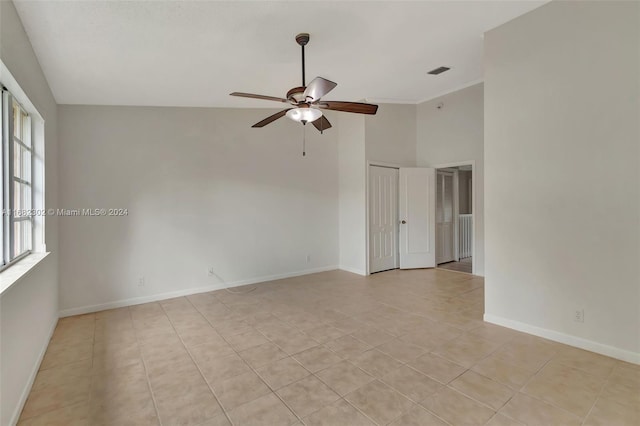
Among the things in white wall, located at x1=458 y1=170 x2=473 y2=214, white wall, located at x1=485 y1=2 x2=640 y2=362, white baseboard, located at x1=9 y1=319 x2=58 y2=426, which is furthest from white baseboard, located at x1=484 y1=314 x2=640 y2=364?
white wall, located at x1=458 y1=170 x2=473 y2=214

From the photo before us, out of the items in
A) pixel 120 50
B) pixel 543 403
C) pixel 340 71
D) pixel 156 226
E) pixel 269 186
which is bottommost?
pixel 543 403

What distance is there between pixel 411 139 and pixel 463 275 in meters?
2.87

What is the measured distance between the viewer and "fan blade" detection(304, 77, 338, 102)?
Result: 94.0 inches

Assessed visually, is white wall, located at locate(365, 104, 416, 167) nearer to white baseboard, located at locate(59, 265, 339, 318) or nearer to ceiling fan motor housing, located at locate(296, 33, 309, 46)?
white baseboard, located at locate(59, 265, 339, 318)

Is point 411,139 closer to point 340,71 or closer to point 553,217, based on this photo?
point 340,71

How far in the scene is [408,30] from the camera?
10.3ft

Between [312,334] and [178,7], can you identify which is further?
[312,334]

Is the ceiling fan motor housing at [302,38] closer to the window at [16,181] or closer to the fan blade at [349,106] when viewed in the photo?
the fan blade at [349,106]

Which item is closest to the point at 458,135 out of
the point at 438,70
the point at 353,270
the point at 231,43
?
the point at 438,70

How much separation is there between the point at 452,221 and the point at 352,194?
8.81ft

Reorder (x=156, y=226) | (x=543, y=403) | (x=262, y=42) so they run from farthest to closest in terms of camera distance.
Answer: (x=156, y=226) → (x=262, y=42) → (x=543, y=403)

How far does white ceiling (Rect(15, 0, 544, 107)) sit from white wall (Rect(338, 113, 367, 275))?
1538mm

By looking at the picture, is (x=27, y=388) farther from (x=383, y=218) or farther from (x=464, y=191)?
(x=464, y=191)

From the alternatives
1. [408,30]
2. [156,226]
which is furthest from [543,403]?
[156,226]
